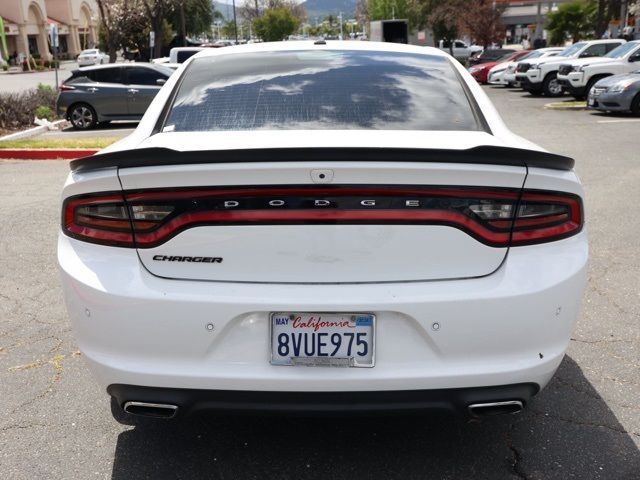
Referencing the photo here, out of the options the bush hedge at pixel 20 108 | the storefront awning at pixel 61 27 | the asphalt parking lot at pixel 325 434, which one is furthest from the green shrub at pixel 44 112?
the storefront awning at pixel 61 27

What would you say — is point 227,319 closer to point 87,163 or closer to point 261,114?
point 87,163

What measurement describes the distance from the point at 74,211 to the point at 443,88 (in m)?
1.86

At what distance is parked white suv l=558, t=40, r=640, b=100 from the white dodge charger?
19444 millimetres

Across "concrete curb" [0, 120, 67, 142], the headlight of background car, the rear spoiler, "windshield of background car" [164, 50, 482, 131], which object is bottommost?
"concrete curb" [0, 120, 67, 142]

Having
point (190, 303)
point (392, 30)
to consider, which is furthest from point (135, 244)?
point (392, 30)

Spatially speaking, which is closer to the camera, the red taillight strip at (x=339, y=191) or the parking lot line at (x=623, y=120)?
the red taillight strip at (x=339, y=191)

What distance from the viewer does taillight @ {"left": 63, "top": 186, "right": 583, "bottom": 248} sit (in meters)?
2.46

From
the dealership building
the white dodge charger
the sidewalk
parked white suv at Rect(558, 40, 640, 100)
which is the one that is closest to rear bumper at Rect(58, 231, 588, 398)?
the white dodge charger

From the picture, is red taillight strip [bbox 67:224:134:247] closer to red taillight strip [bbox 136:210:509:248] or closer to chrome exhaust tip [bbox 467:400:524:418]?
red taillight strip [bbox 136:210:509:248]

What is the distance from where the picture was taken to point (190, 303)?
2.47m

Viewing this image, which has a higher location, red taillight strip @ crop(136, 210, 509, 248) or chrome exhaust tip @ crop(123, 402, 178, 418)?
red taillight strip @ crop(136, 210, 509, 248)

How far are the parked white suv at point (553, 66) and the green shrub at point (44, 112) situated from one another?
16227mm

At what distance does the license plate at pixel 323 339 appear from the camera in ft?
8.15

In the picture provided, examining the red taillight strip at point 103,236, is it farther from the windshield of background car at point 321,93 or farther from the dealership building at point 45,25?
the dealership building at point 45,25
